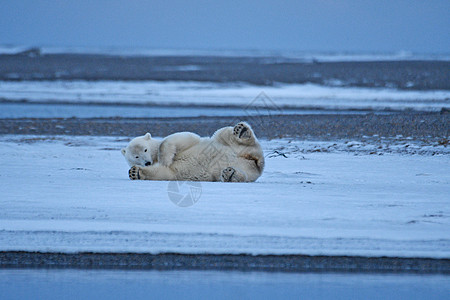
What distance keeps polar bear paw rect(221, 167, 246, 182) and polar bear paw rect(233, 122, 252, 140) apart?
319 millimetres

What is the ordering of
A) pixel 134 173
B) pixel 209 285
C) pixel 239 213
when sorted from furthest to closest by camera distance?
pixel 134 173 < pixel 239 213 < pixel 209 285

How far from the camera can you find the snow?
2027cm

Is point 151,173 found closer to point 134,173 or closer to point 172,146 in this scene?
point 134,173

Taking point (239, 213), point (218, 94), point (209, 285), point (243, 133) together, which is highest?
point (218, 94)

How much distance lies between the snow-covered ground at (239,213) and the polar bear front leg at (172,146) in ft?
0.88

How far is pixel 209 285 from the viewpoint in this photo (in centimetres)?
429

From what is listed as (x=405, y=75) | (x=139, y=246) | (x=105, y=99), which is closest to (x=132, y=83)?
(x=105, y=99)

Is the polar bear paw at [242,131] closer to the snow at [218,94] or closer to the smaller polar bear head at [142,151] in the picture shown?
the smaller polar bear head at [142,151]

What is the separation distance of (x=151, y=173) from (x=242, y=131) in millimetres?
997

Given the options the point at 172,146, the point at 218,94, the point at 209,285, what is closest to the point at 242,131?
the point at 172,146

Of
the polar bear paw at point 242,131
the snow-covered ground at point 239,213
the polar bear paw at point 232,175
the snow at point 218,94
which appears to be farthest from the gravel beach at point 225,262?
the snow at point 218,94

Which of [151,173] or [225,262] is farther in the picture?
[151,173]

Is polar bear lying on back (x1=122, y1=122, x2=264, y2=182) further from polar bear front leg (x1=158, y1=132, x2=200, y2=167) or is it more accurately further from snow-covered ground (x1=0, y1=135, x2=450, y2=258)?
snow-covered ground (x1=0, y1=135, x2=450, y2=258)

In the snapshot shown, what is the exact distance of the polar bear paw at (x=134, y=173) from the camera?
250 inches
